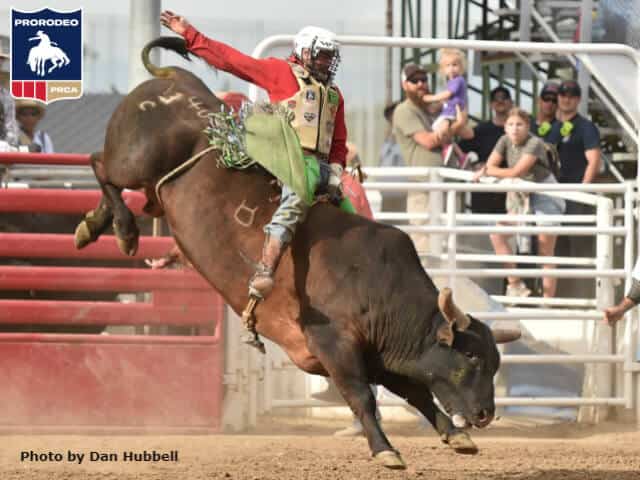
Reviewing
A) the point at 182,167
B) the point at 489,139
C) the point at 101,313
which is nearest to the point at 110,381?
the point at 101,313

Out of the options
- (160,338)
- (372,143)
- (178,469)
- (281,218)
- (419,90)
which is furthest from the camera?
(372,143)

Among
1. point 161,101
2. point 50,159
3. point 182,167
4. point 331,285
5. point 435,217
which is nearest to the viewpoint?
point 331,285

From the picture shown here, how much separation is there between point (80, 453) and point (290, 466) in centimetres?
138

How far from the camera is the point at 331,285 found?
729cm

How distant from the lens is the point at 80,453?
28.8 feet

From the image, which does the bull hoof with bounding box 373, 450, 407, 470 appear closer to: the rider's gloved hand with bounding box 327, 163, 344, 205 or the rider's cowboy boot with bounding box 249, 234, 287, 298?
the rider's cowboy boot with bounding box 249, 234, 287, 298

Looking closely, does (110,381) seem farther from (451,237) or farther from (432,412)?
(432,412)

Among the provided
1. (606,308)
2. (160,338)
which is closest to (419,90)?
(606,308)

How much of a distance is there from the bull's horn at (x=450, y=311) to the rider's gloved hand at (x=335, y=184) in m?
0.87

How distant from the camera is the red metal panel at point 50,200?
962cm

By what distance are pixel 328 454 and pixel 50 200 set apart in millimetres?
2527

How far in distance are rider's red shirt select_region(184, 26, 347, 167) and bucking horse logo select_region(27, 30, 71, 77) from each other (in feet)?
15.7

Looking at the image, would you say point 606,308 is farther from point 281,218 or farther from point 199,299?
point 281,218

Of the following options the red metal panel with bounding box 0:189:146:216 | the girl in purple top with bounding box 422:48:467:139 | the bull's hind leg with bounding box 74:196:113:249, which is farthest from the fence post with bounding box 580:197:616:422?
the bull's hind leg with bounding box 74:196:113:249
